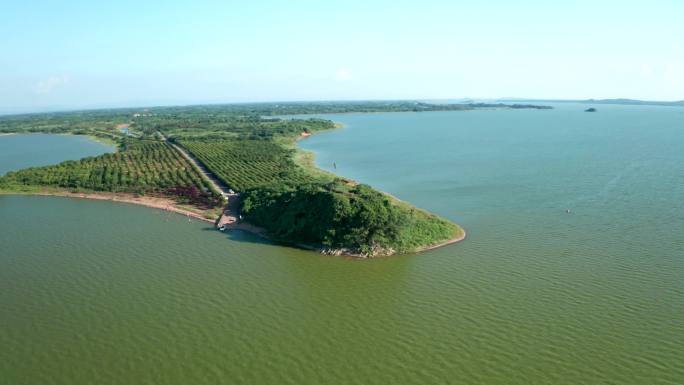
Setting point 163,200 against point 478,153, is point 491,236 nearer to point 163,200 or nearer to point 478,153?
point 163,200

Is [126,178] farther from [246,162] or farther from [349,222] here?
[349,222]

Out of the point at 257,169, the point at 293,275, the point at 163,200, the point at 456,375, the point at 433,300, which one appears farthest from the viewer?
the point at 257,169

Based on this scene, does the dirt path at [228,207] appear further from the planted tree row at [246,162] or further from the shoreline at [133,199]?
the shoreline at [133,199]

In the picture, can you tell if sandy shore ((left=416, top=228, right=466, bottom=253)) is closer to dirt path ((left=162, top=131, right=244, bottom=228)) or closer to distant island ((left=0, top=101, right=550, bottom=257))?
distant island ((left=0, top=101, right=550, bottom=257))

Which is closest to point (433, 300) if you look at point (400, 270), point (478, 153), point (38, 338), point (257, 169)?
point (400, 270)

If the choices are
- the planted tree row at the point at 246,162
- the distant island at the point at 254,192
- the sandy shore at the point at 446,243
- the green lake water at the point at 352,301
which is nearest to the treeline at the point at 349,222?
the distant island at the point at 254,192

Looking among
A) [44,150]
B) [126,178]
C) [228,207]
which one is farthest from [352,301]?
[44,150]
